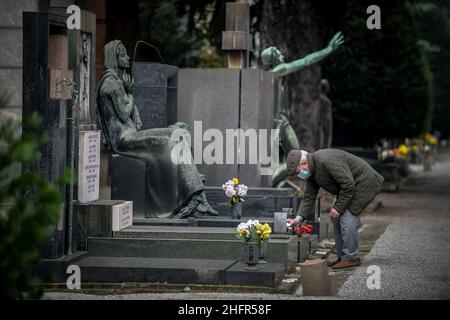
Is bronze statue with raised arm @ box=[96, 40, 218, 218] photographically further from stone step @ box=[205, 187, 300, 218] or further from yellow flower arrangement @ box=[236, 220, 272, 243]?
yellow flower arrangement @ box=[236, 220, 272, 243]

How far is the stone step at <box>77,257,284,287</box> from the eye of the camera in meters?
11.3

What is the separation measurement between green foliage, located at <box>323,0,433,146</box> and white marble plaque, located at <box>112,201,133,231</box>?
18192 mm

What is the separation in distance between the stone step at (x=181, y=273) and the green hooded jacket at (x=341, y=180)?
1434mm

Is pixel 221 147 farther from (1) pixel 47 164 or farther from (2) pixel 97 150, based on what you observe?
(1) pixel 47 164

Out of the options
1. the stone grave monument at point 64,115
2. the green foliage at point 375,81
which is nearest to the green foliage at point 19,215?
the stone grave monument at point 64,115

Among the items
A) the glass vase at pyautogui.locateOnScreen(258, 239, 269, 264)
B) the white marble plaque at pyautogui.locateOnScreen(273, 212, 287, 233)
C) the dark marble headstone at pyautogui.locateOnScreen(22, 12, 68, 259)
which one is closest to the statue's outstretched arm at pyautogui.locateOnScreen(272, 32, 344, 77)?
the white marble plaque at pyautogui.locateOnScreen(273, 212, 287, 233)

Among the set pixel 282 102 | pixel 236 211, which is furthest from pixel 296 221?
pixel 282 102

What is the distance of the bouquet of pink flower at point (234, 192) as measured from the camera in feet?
44.3

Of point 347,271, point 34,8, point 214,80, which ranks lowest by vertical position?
point 347,271

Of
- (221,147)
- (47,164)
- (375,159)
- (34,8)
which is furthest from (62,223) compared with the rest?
(375,159)

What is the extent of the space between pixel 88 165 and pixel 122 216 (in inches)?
28.6

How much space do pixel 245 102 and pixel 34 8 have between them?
5439 millimetres

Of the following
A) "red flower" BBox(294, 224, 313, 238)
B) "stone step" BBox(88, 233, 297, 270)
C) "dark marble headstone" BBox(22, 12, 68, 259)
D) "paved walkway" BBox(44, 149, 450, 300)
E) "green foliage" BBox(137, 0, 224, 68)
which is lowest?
"paved walkway" BBox(44, 149, 450, 300)

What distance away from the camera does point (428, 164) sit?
138 ft
